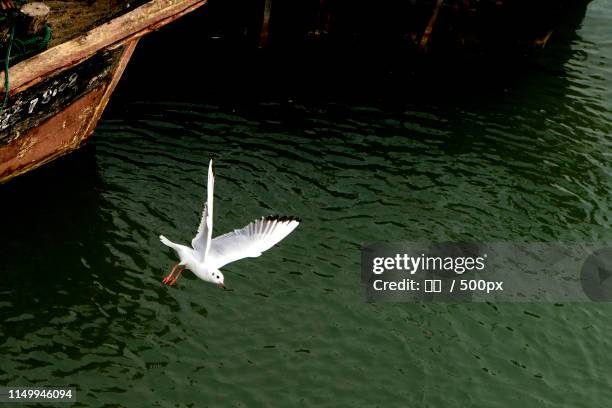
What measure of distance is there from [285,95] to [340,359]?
268 inches

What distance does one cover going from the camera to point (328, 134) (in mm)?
15297

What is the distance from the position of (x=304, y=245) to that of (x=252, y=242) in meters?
2.10

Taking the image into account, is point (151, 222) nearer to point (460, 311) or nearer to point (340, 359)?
point (340, 359)

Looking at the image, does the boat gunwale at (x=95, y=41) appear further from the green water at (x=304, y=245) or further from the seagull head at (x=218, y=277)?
the seagull head at (x=218, y=277)

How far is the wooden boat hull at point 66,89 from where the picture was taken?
37.4 feet

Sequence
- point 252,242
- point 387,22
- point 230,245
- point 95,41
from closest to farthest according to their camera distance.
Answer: point 252,242, point 230,245, point 95,41, point 387,22

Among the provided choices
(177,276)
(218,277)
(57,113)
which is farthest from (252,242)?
(57,113)

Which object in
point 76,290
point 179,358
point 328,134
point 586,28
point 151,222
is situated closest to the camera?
point 179,358

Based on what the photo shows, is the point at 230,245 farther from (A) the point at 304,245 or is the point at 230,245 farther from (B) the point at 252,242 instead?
(A) the point at 304,245

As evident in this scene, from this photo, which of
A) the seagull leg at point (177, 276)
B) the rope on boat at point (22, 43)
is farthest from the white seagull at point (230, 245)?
the rope on boat at point (22, 43)

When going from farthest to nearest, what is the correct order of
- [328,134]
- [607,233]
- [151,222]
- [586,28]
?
[586,28] → [328,134] → [607,233] → [151,222]

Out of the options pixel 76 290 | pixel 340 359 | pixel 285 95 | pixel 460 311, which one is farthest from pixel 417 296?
pixel 285 95

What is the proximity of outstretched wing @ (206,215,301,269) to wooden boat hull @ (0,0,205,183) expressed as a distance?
3167 mm

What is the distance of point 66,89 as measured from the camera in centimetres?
1270
